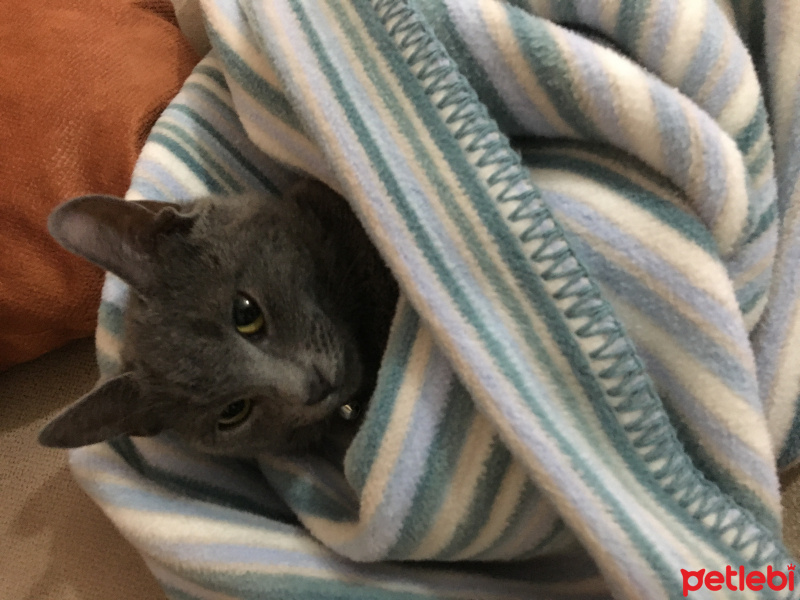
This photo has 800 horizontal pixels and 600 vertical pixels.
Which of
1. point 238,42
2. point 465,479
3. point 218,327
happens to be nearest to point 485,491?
point 465,479

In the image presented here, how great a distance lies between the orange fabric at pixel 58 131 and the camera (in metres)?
0.88

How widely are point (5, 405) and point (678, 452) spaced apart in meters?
1.04

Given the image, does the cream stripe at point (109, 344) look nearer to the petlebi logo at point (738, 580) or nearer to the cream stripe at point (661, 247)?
the cream stripe at point (661, 247)

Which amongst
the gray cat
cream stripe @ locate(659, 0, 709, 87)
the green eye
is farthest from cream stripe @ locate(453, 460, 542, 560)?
cream stripe @ locate(659, 0, 709, 87)

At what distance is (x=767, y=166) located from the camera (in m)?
0.64

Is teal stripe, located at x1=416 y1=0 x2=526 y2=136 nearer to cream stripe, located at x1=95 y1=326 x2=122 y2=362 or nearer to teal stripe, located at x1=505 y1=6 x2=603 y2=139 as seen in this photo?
teal stripe, located at x1=505 y1=6 x2=603 y2=139

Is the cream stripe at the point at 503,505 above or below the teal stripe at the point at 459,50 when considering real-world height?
below

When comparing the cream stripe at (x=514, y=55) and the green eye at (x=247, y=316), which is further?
the green eye at (x=247, y=316)

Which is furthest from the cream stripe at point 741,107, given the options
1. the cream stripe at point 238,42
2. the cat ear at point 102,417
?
the cat ear at point 102,417

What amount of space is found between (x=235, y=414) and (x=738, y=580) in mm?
561

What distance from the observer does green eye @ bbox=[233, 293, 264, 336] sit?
27.5 inches

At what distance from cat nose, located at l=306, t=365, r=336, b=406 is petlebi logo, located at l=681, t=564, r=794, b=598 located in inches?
15.4

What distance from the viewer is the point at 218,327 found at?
686 mm

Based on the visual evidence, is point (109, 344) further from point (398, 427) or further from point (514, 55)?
point (514, 55)
